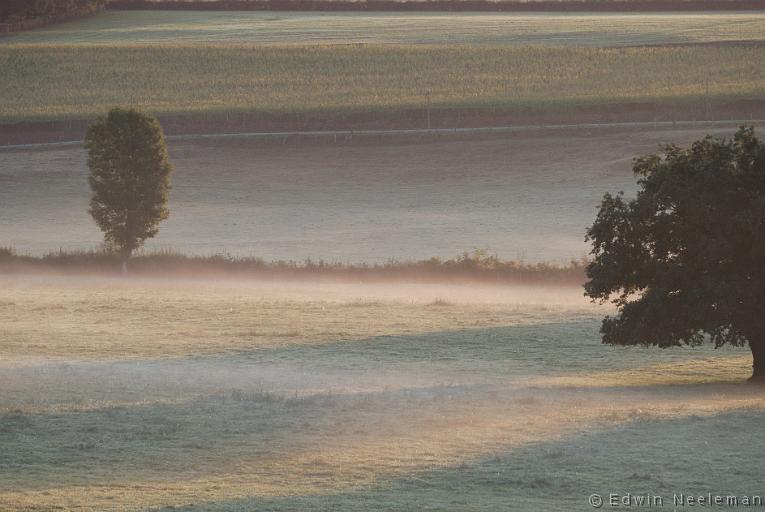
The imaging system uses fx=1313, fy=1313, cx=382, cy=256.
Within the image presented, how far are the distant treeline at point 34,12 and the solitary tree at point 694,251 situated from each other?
94.6 metres

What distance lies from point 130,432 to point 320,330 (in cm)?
1228

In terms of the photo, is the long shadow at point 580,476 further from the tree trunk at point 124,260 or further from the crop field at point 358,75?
the crop field at point 358,75

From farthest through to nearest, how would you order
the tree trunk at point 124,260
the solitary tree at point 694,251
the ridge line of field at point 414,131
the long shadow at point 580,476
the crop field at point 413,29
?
the crop field at point 413,29 → the ridge line of field at point 414,131 → the tree trunk at point 124,260 → the solitary tree at point 694,251 → the long shadow at point 580,476

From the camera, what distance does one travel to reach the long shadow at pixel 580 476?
51.8 ft

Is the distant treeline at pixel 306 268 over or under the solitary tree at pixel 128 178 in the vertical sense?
under

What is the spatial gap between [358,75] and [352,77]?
767mm

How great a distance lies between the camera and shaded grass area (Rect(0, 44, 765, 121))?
78.2 metres

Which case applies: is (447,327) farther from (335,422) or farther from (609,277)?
(335,422)

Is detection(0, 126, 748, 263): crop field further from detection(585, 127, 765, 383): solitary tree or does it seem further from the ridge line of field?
detection(585, 127, 765, 383): solitary tree

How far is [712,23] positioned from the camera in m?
108

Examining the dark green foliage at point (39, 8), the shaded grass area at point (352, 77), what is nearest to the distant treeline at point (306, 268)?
the shaded grass area at point (352, 77)

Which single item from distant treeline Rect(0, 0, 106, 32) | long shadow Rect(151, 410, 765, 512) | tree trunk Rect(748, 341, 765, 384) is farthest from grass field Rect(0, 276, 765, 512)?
distant treeline Rect(0, 0, 106, 32)

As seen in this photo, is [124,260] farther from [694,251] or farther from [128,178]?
[694,251]

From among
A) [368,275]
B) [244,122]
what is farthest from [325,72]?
[368,275]
